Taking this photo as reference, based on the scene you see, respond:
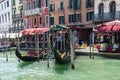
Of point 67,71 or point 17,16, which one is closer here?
point 67,71

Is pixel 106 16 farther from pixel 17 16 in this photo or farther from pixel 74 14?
pixel 17 16

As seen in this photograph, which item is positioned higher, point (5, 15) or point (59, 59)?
point (5, 15)

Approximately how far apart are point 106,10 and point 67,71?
14.0 meters

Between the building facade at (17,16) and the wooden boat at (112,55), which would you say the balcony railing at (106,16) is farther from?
the building facade at (17,16)

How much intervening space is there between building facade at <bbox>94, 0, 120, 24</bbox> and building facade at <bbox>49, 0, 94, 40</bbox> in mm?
1218

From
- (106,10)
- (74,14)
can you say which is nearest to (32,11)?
(74,14)

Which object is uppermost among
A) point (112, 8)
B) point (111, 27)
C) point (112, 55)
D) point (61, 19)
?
point (112, 8)

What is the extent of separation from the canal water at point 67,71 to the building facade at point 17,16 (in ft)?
74.7

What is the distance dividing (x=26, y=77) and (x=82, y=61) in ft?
22.1

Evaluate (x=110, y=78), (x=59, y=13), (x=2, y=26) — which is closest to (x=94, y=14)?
(x=59, y=13)

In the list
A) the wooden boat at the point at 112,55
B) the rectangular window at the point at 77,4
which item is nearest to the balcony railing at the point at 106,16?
the rectangular window at the point at 77,4

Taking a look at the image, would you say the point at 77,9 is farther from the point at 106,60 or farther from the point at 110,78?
the point at 110,78

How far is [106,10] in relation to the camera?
30.8 meters

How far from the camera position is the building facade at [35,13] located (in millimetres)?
38856
